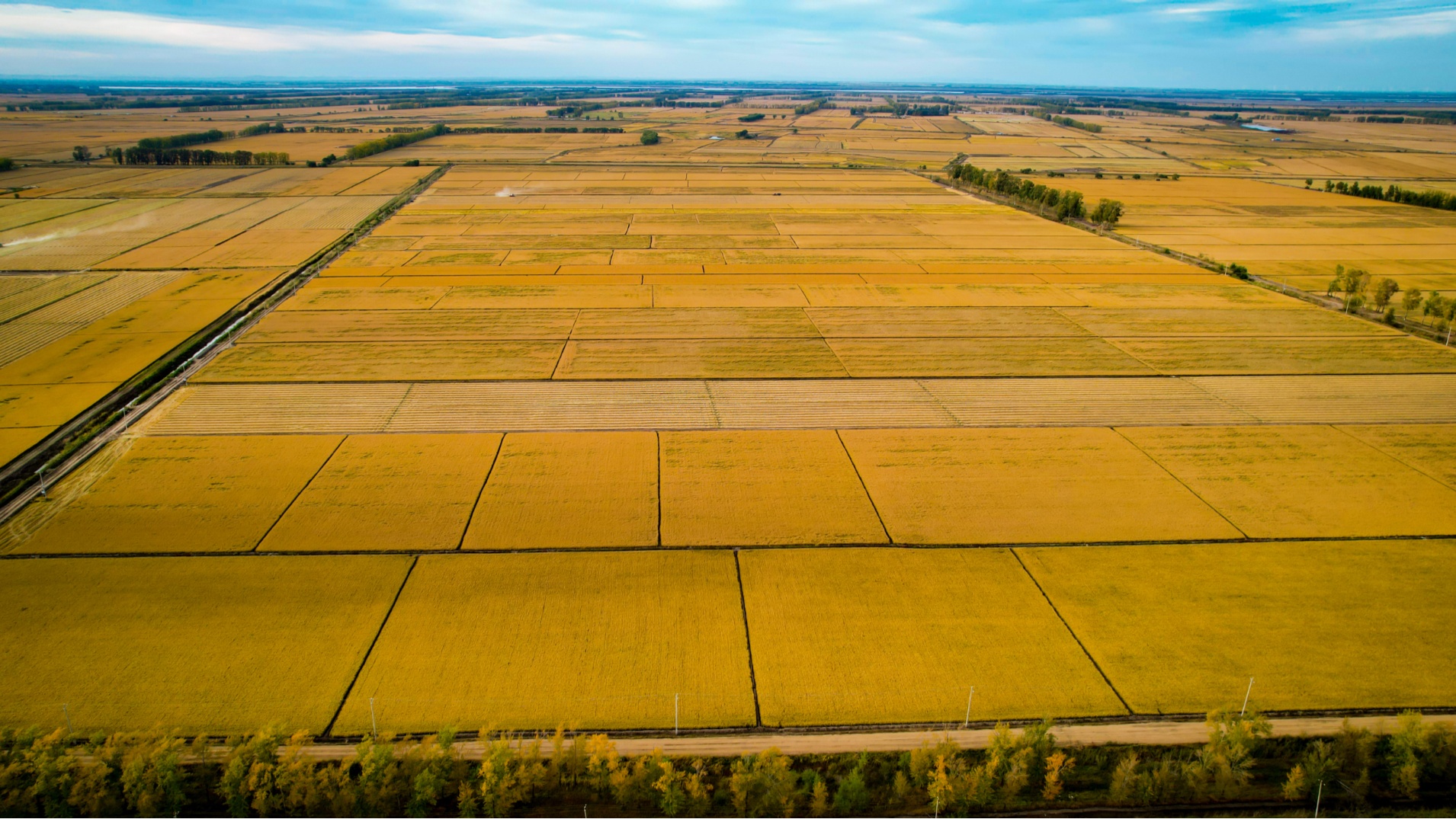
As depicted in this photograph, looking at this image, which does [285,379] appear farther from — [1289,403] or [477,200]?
[477,200]

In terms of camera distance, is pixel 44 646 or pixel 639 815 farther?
pixel 44 646

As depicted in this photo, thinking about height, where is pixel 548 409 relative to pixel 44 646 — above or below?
above

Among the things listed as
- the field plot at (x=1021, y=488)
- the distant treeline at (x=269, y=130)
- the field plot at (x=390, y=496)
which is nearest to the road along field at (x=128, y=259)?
the field plot at (x=390, y=496)

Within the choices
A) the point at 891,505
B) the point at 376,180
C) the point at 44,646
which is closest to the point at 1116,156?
the point at 376,180

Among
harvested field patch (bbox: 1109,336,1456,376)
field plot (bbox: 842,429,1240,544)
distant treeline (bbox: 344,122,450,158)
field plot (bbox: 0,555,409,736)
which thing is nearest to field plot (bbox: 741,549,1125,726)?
field plot (bbox: 842,429,1240,544)

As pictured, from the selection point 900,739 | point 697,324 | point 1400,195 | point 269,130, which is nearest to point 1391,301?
point 697,324

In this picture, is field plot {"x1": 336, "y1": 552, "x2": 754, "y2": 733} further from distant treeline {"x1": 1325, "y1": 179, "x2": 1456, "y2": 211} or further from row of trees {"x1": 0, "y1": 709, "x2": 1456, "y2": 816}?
distant treeline {"x1": 1325, "y1": 179, "x2": 1456, "y2": 211}
